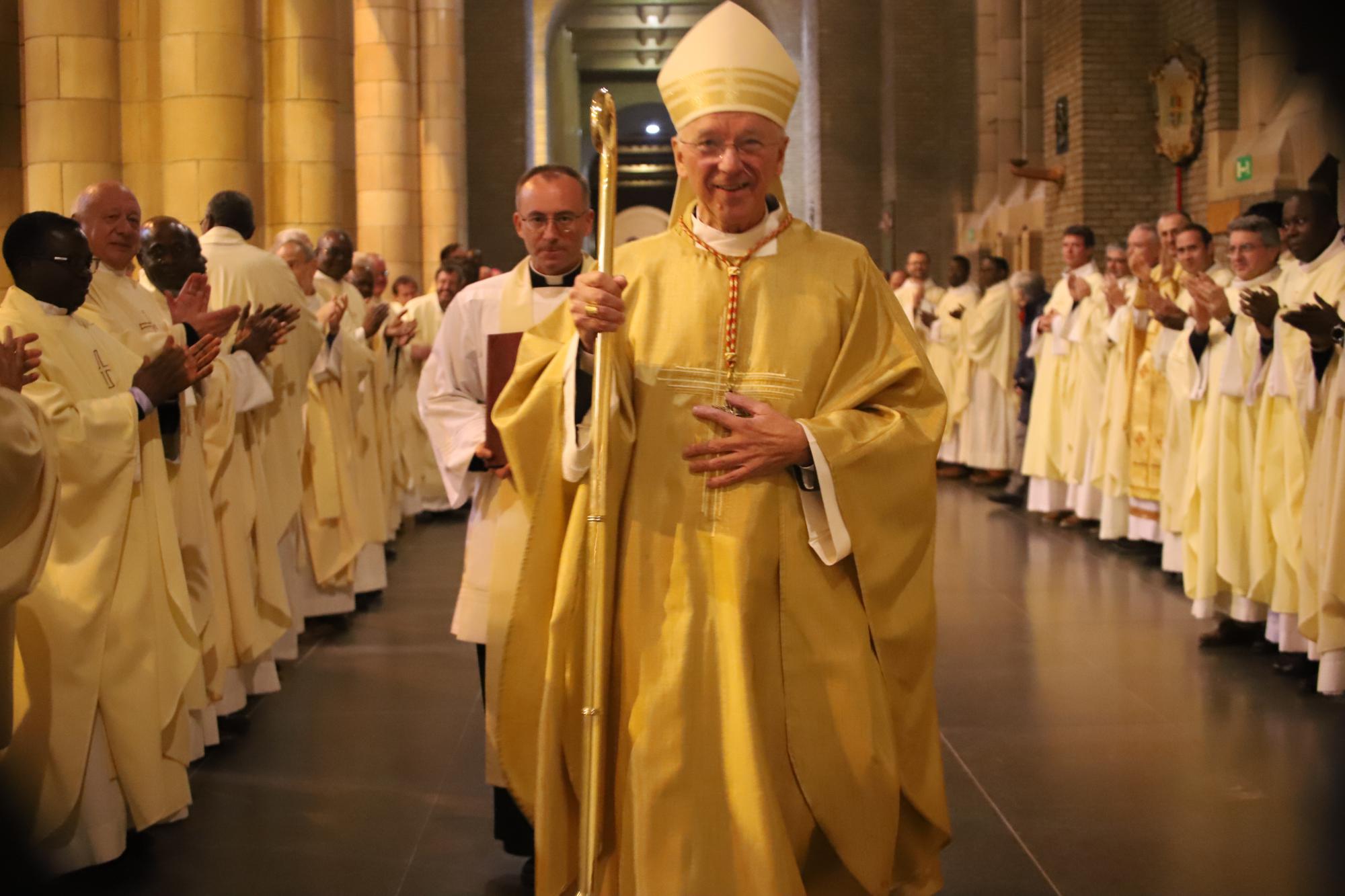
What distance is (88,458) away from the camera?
14.6 ft

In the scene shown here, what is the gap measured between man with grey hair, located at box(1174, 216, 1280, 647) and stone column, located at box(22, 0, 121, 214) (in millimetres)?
5893

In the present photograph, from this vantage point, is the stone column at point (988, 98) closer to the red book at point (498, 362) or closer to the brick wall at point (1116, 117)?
the brick wall at point (1116, 117)

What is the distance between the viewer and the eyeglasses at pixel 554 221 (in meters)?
4.39

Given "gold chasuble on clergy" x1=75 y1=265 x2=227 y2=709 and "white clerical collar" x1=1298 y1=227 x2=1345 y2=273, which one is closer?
"gold chasuble on clergy" x1=75 y1=265 x2=227 y2=709

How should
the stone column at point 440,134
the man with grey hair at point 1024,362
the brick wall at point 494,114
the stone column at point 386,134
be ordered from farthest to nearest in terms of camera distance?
the brick wall at point 494,114 < the stone column at point 440,134 < the stone column at point 386,134 < the man with grey hair at point 1024,362

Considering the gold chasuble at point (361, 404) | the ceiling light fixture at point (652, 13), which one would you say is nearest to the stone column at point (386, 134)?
the gold chasuble at point (361, 404)

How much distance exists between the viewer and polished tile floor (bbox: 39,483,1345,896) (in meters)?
4.58

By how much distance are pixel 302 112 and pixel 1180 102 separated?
832cm

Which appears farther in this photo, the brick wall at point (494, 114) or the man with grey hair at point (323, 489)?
the brick wall at point (494, 114)

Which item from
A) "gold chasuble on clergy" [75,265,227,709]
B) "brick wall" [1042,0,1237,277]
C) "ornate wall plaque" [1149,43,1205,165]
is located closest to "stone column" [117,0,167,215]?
"gold chasuble on clergy" [75,265,227,709]

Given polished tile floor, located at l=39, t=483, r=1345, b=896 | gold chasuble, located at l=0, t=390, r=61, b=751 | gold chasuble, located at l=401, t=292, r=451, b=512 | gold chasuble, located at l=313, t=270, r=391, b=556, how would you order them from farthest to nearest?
gold chasuble, located at l=401, t=292, r=451, b=512 → gold chasuble, located at l=313, t=270, r=391, b=556 → polished tile floor, located at l=39, t=483, r=1345, b=896 → gold chasuble, located at l=0, t=390, r=61, b=751

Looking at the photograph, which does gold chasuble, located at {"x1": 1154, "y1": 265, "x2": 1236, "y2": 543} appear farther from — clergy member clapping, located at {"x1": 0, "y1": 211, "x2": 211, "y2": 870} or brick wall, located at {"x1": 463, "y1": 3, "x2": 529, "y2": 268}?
brick wall, located at {"x1": 463, "y1": 3, "x2": 529, "y2": 268}

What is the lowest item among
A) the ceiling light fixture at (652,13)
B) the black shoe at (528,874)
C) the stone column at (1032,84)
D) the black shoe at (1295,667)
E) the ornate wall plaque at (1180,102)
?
the black shoe at (528,874)

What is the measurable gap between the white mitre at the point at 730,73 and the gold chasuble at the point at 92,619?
1961 millimetres
